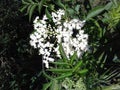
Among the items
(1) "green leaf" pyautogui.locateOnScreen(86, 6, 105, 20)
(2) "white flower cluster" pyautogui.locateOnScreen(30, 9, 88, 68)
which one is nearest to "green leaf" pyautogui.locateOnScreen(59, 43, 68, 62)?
(2) "white flower cluster" pyautogui.locateOnScreen(30, 9, 88, 68)

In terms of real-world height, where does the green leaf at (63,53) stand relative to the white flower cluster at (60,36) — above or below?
below

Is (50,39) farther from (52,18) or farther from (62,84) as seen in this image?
(62,84)

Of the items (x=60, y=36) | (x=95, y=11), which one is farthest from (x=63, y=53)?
(x=95, y=11)

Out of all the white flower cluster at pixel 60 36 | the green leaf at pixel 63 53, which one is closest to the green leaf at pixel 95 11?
the white flower cluster at pixel 60 36

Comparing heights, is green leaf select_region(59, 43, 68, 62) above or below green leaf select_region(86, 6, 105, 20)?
below

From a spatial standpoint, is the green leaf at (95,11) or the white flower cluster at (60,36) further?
the green leaf at (95,11)

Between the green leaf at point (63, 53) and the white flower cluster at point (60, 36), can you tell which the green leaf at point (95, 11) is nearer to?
the white flower cluster at point (60, 36)

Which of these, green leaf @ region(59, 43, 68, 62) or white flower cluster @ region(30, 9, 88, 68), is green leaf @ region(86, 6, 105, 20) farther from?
green leaf @ region(59, 43, 68, 62)

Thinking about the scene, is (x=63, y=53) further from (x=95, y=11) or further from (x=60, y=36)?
(x=95, y=11)

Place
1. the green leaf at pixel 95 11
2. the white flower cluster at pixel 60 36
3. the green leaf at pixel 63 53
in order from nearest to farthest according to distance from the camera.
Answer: the green leaf at pixel 63 53 → the white flower cluster at pixel 60 36 → the green leaf at pixel 95 11
